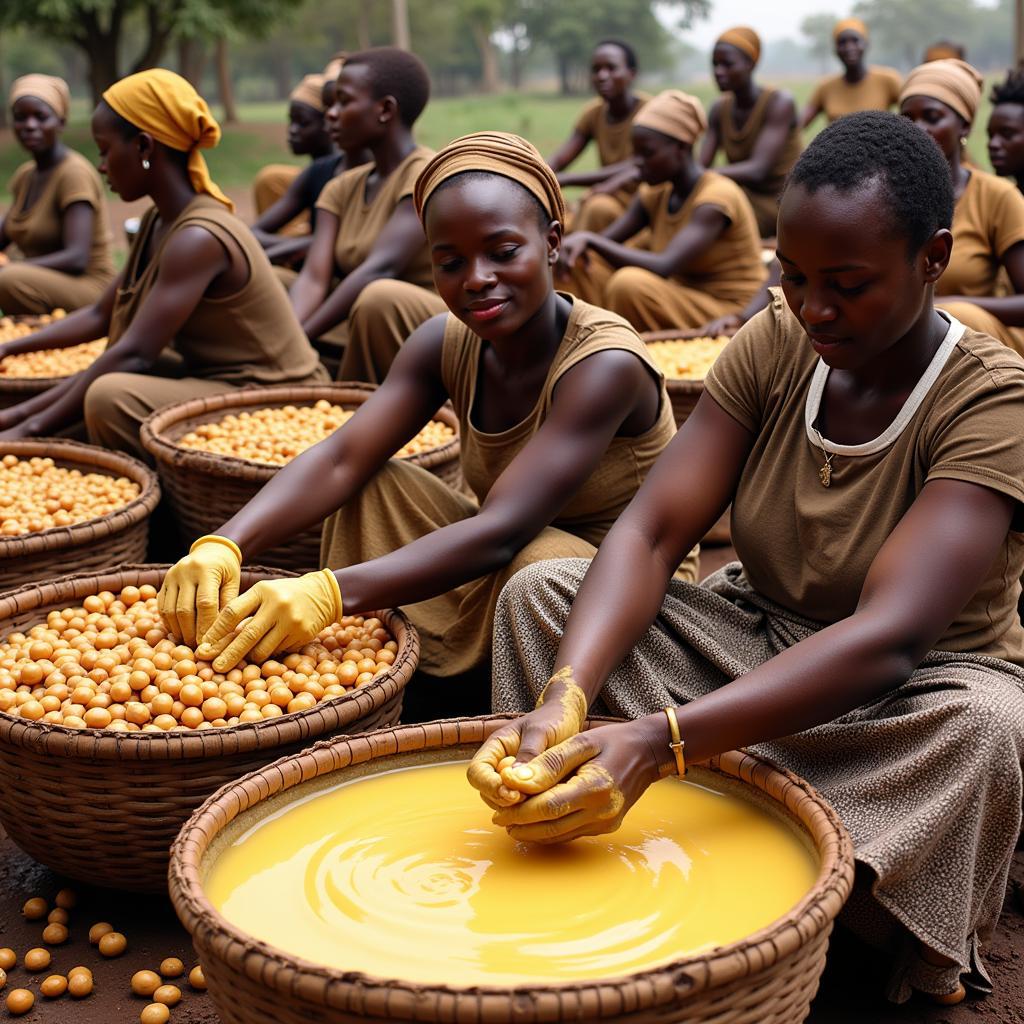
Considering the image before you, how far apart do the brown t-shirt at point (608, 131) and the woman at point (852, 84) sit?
1.33 m

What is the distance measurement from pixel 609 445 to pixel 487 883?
1245mm

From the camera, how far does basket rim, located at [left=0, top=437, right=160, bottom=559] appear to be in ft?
10.1

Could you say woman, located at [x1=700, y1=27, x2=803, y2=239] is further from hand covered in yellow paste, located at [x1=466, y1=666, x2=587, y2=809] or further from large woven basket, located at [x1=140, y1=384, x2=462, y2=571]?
hand covered in yellow paste, located at [x1=466, y1=666, x2=587, y2=809]

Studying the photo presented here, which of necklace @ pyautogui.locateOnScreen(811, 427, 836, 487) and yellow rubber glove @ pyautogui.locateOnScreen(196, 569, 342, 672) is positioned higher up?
necklace @ pyautogui.locateOnScreen(811, 427, 836, 487)

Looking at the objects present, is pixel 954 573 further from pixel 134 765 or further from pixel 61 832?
pixel 61 832

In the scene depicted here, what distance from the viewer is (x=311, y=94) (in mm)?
6754

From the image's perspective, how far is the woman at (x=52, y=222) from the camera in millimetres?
6027

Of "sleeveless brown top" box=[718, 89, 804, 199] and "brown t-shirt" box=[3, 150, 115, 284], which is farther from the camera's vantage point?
"sleeveless brown top" box=[718, 89, 804, 199]

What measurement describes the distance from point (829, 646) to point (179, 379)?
2917mm

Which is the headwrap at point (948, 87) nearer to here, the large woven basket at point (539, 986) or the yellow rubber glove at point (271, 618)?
the yellow rubber glove at point (271, 618)

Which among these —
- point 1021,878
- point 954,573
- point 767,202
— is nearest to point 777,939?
point 954,573

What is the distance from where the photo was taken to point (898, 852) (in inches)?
72.1

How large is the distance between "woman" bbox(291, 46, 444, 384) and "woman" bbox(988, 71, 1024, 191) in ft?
6.63

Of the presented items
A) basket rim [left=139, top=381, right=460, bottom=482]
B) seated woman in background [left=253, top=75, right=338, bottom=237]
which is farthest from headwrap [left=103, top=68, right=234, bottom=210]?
seated woman in background [left=253, top=75, right=338, bottom=237]
